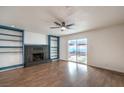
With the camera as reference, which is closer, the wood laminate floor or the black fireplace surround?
the wood laminate floor

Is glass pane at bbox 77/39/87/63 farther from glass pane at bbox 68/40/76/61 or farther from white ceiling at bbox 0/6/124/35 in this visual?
white ceiling at bbox 0/6/124/35

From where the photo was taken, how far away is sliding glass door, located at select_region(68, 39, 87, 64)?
20.8 feet

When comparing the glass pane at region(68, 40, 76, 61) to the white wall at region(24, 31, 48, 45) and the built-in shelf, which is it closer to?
the built-in shelf

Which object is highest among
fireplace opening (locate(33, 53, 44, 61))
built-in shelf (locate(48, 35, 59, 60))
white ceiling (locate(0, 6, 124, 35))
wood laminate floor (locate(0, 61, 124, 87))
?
white ceiling (locate(0, 6, 124, 35))

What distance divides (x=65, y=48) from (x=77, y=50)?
144 cm

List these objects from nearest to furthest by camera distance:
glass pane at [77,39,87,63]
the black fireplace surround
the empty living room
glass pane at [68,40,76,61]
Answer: the empty living room, the black fireplace surround, glass pane at [77,39,87,63], glass pane at [68,40,76,61]

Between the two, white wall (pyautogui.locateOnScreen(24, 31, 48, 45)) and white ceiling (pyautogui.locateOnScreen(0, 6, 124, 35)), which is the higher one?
white ceiling (pyautogui.locateOnScreen(0, 6, 124, 35))

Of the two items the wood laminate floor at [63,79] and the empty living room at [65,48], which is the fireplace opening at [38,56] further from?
the wood laminate floor at [63,79]

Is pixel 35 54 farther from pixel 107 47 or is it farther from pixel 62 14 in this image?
pixel 107 47

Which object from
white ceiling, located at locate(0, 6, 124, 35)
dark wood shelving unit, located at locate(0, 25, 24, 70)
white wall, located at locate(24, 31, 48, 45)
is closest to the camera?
white ceiling, located at locate(0, 6, 124, 35)

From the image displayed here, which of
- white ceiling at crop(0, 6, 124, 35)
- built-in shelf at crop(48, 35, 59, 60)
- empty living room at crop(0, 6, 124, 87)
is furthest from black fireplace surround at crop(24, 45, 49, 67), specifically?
white ceiling at crop(0, 6, 124, 35)
